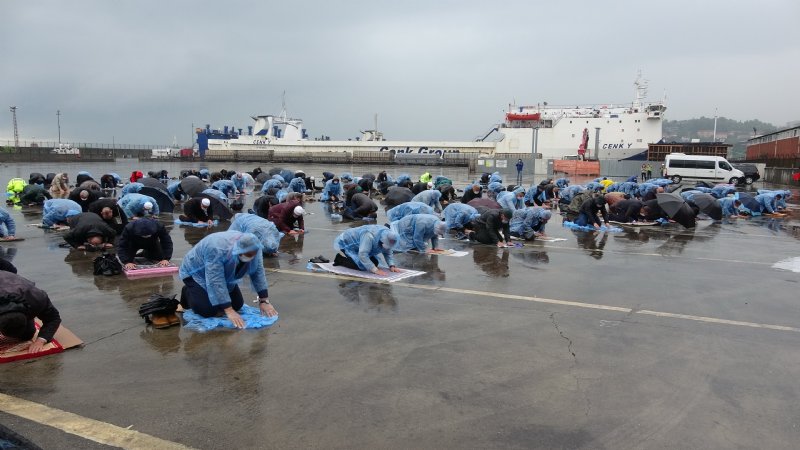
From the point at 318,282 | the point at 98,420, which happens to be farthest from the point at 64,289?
the point at 98,420

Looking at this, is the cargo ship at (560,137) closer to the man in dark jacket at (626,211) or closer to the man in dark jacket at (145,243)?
the man in dark jacket at (626,211)

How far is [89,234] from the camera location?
9.34 metres

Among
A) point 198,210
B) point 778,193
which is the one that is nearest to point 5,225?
point 198,210

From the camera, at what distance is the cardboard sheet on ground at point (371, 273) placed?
773cm

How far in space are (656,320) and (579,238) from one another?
6358 millimetres

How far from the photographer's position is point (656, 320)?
20.1 ft

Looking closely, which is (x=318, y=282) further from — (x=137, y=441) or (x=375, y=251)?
(x=137, y=441)

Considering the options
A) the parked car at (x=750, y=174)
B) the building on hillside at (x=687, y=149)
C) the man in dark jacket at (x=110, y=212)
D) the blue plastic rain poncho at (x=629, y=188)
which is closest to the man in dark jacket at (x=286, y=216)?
the man in dark jacket at (x=110, y=212)

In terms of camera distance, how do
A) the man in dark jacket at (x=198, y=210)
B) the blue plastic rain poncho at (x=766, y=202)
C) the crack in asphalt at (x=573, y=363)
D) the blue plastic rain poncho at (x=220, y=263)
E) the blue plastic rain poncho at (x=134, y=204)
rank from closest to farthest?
the crack in asphalt at (x=573, y=363)
the blue plastic rain poncho at (x=220, y=263)
the blue plastic rain poncho at (x=134, y=204)
the man in dark jacket at (x=198, y=210)
the blue plastic rain poncho at (x=766, y=202)

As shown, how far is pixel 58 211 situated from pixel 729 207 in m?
19.5

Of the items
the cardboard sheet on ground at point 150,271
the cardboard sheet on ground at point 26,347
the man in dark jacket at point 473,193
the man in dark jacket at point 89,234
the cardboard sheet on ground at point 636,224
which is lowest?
the cardboard sheet on ground at point 26,347

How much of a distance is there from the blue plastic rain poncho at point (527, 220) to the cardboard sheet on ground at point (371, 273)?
14.6ft

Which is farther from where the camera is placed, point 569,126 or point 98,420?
point 569,126

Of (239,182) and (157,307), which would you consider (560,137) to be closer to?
(239,182)
